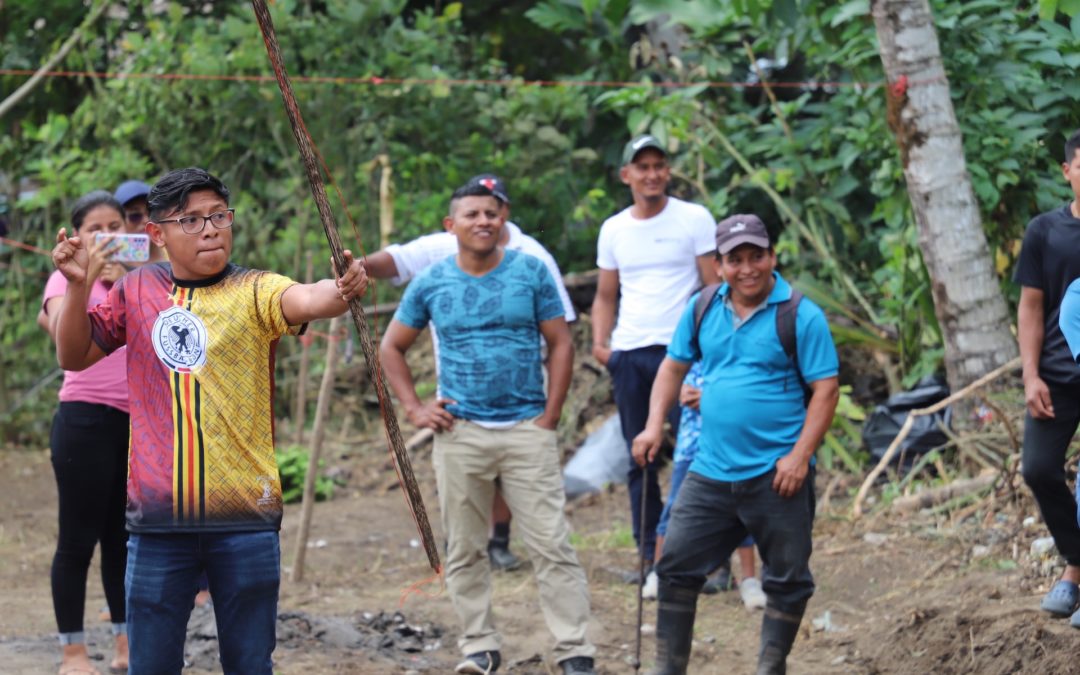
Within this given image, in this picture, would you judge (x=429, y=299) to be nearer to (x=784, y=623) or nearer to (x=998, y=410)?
(x=784, y=623)

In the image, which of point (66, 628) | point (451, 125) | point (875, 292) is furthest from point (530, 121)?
point (66, 628)

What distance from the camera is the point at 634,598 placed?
690 cm

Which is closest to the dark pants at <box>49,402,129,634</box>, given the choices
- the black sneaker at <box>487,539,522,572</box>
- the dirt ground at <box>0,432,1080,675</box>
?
the dirt ground at <box>0,432,1080,675</box>

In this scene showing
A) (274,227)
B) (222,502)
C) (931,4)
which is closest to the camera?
(222,502)

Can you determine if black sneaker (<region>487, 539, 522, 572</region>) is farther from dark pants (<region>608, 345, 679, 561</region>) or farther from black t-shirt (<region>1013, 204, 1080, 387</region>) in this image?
black t-shirt (<region>1013, 204, 1080, 387</region>)

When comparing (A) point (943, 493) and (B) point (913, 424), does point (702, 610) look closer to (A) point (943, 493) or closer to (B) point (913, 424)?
(A) point (943, 493)

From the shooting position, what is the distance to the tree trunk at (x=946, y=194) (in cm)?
748

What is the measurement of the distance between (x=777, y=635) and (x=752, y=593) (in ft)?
5.32

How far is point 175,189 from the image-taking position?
3693 millimetres

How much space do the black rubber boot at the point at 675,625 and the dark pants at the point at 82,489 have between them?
2177mm

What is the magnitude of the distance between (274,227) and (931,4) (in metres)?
6.14

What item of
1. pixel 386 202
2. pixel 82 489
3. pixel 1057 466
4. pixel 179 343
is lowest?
pixel 1057 466

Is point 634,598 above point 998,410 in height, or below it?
below

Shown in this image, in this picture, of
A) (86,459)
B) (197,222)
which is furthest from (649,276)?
(197,222)
